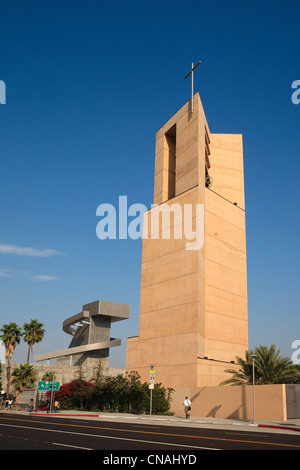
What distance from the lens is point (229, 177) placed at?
5503cm

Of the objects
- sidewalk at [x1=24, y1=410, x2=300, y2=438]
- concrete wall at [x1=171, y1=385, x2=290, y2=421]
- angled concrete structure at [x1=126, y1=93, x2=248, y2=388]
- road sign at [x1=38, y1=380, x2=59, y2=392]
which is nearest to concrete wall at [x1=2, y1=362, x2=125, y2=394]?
road sign at [x1=38, y1=380, x2=59, y2=392]

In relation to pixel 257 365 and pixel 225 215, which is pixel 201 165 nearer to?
pixel 225 215

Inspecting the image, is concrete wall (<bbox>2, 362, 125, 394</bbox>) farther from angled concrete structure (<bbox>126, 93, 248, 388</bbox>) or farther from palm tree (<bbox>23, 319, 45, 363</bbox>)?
angled concrete structure (<bbox>126, 93, 248, 388</bbox>)

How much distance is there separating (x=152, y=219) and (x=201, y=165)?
28.1 ft

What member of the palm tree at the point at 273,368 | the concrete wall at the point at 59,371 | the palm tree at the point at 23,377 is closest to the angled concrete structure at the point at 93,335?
the concrete wall at the point at 59,371

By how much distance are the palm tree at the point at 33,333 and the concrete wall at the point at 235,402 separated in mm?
32505

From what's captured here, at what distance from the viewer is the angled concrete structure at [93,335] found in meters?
61.5

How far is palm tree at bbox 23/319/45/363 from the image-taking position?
211 ft

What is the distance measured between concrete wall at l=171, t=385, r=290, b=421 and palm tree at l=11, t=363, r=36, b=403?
25.6 m

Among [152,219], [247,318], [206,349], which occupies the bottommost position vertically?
[206,349]

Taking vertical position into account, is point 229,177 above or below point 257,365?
above
